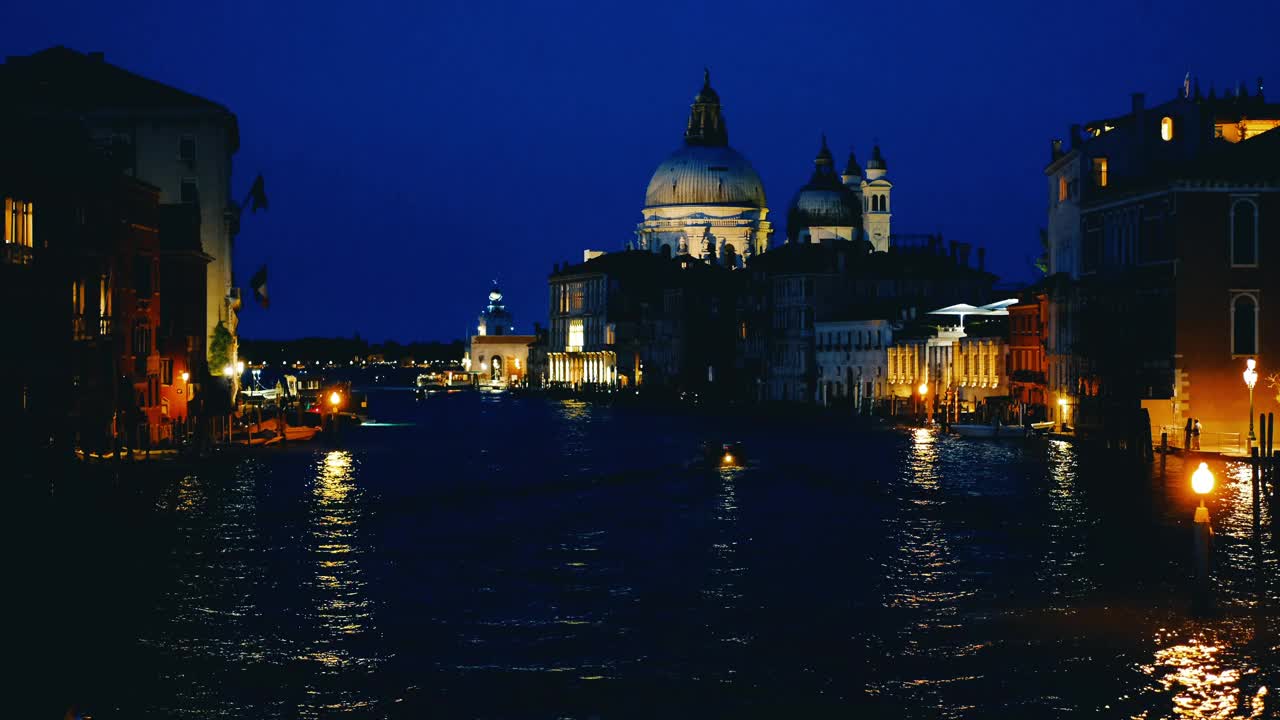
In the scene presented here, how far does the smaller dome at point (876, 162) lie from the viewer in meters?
172

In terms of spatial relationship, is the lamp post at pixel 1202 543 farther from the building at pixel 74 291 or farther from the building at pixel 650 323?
the building at pixel 650 323

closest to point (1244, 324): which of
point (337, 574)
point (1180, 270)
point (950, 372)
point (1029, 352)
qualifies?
point (1180, 270)

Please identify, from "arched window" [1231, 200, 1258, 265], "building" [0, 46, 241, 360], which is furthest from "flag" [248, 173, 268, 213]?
"arched window" [1231, 200, 1258, 265]

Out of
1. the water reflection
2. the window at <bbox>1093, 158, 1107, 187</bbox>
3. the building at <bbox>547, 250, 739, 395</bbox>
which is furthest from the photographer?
the building at <bbox>547, 250, 739, 395</bbox>

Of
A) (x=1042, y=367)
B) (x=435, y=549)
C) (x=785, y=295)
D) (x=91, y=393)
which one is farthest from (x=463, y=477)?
(x=785, y=295)

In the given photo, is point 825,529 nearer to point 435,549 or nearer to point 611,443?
point 435,549

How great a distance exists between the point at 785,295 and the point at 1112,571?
338 ft

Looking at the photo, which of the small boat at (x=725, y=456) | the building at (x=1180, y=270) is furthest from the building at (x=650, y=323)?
the small boat at (x=725, y=456)

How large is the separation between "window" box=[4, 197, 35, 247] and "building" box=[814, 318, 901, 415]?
6273cm

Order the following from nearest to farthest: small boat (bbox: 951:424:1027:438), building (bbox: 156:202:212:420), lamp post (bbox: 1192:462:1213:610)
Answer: lamp post (bbox: 1192:462:1213:610) < building (bbox: 156:202:212:420) < small boat (bbox: 951:424:1027:438)

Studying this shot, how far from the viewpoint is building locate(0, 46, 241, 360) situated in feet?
250

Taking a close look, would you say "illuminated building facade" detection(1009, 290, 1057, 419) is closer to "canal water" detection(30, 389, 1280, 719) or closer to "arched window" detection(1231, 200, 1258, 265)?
"arched window" detection(1231, 200, 1258, 265)

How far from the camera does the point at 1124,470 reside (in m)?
51.3

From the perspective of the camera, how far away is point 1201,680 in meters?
21.6
